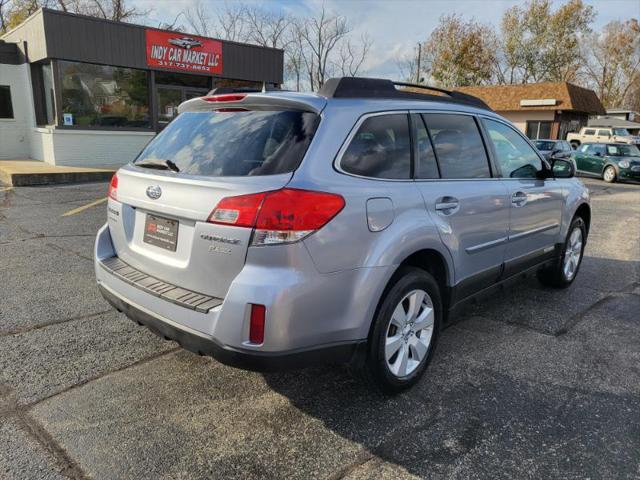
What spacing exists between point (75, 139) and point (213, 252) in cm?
1447

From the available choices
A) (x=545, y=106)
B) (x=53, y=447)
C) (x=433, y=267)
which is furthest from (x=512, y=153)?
(x=545, y=106)

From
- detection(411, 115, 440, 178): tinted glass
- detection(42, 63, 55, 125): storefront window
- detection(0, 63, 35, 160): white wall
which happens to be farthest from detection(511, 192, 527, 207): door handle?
detection(0, 63, 35, 160): white wall

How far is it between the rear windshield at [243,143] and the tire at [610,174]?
67.1ft

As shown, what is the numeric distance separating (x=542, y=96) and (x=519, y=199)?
36.2m

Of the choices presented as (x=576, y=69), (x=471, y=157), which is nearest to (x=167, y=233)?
(x=471, y=157)

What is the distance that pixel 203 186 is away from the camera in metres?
2.53

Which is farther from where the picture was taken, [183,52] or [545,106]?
[545,106]

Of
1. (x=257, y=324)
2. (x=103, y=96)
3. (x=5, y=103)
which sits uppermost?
(x=103, y=96)

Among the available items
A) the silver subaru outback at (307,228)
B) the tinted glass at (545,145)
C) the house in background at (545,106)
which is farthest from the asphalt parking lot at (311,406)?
the house in background at (545,106)

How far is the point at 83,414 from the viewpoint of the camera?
277 cm

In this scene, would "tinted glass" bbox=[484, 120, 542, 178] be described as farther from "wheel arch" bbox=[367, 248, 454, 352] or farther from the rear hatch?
the rear hatch

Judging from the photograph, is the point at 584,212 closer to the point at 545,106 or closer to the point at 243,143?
the point at 243,143

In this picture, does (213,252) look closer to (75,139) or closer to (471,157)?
(471,157)

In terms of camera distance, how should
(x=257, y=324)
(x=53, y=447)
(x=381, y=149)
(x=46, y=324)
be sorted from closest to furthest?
(x=257, y=324) < (x=53, y=447) < (x=381, y=149) < (x=46, y=324)
